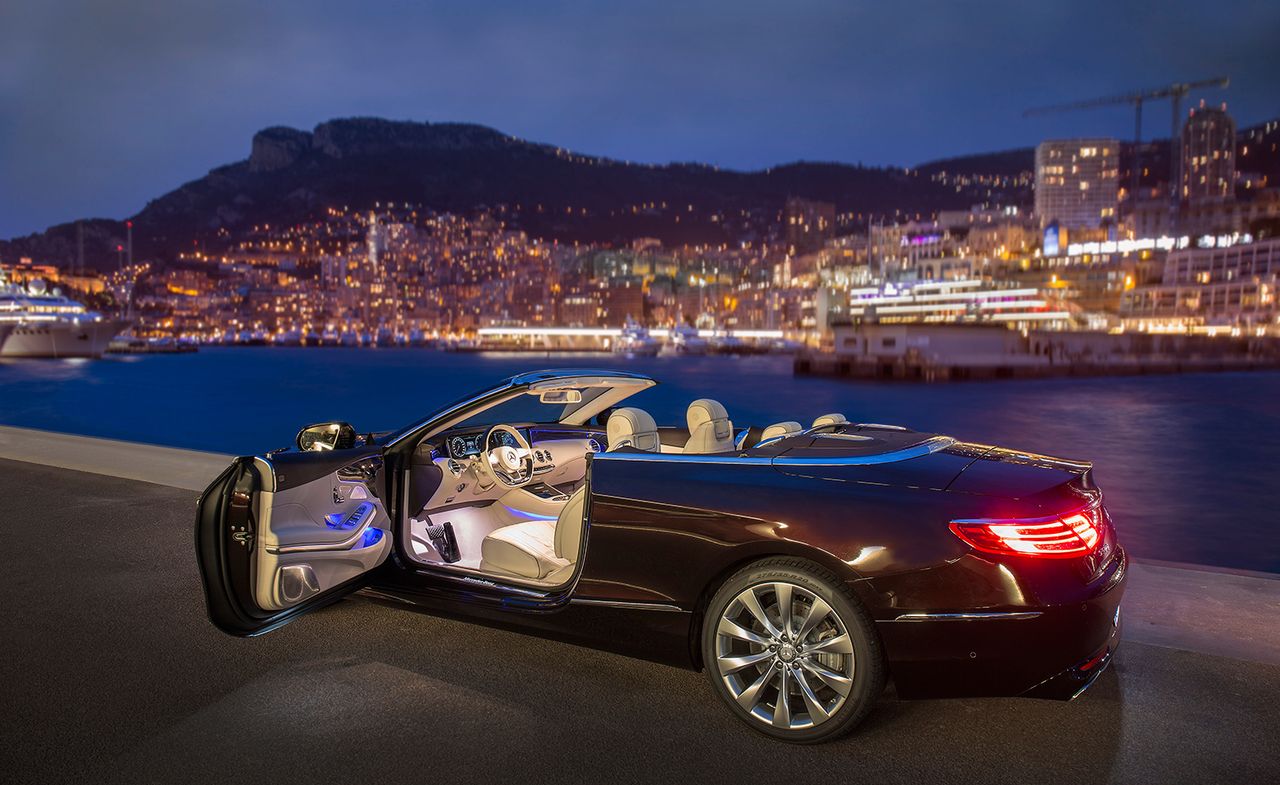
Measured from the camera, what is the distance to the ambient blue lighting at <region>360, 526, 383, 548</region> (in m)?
4.32

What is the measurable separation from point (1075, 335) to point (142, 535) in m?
104

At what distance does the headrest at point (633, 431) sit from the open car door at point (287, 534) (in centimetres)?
121

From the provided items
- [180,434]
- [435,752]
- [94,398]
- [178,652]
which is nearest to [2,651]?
[178,652]

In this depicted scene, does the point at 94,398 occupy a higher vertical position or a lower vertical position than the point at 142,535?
lower

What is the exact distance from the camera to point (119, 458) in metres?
10.8

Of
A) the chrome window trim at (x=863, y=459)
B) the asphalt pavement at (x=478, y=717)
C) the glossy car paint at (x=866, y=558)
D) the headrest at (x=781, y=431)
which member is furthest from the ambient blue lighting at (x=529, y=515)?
the chrome window trim at (x=863, y=459)

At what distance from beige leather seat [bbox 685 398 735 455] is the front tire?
1.05 m

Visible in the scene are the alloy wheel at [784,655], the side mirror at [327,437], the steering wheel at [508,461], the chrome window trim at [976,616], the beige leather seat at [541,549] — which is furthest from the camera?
the side mirror at [327,437]

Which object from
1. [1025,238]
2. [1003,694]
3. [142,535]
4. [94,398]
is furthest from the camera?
[1025,238]

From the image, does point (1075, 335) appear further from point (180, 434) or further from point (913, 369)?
point (180, 434)

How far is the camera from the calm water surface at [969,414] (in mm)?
19031

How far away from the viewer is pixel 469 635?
4.64 meters

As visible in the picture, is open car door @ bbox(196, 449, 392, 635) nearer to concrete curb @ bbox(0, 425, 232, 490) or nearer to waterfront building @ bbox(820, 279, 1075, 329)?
Result: concrete curb @ bbox(0, 425, 232, 490)

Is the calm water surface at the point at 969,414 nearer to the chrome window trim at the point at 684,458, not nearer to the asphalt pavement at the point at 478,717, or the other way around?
the asphalt pavement at the point at 478,717
